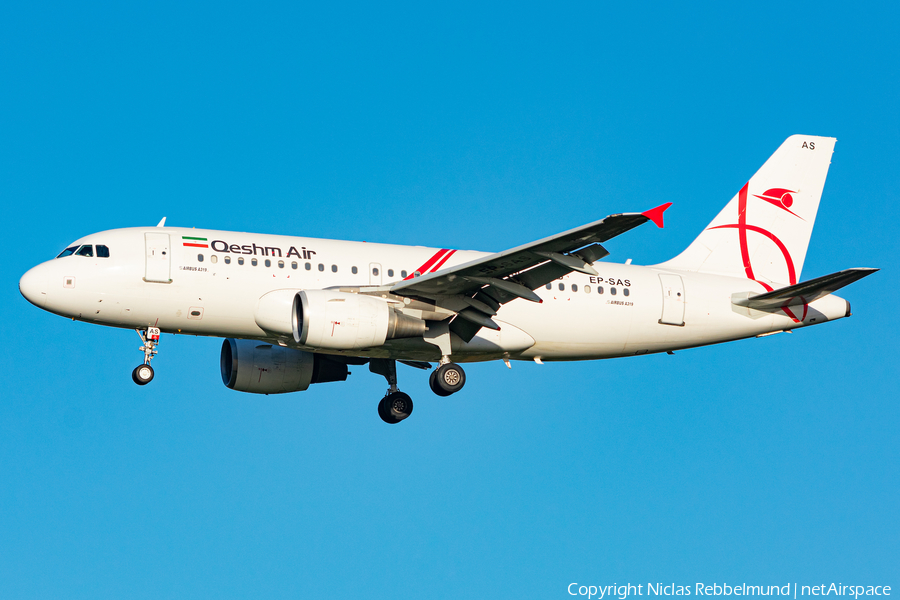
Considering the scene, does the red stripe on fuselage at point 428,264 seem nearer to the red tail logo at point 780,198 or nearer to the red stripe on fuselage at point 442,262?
the red stripe on fuselage at point 442,262

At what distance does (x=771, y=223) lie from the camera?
34.1 meters

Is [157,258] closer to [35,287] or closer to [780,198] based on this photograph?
[35,287]

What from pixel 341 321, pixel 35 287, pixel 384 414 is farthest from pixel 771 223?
pixel 35 287

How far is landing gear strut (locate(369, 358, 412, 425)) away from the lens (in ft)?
103

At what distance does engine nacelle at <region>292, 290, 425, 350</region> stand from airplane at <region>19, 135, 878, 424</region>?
0.12 feet

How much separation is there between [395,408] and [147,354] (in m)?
7.77

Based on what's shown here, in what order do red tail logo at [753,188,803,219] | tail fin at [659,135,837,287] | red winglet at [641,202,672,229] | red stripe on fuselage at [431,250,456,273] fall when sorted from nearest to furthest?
red winglet at [641,202,672,229] < red stripe on fuselage at [431,250,456,273] < tail fin at [659,135,837,287] < red tail logo at [753,188,803,219]

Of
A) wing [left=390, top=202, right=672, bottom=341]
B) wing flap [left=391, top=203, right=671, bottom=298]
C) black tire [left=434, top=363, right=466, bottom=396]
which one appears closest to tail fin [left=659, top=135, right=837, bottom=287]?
wing [left=390, top=202, right=672, bottom=341]

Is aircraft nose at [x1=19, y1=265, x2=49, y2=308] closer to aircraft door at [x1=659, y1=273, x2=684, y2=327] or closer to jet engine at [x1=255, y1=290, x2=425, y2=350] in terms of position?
jet engine at [x1=255, y1=290, x2=425, y2=350]

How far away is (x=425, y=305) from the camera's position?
27281 millimetres

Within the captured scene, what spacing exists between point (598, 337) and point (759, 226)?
26.3 feet

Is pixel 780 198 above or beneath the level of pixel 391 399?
above

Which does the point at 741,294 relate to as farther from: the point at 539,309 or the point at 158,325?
the point at 158,325

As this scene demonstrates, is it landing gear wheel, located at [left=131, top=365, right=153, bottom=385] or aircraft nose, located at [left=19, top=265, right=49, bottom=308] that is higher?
aircraft nose, located at [left=19, top=265, right=49, bottom=308]
